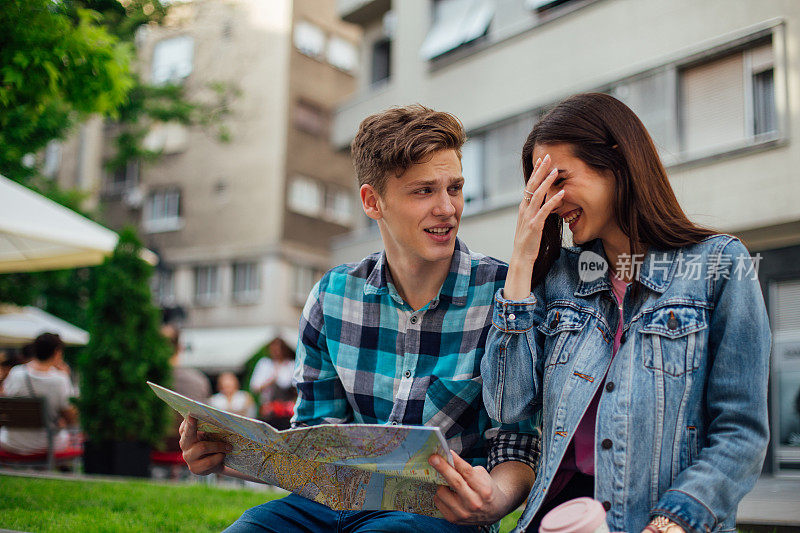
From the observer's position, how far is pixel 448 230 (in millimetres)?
2904

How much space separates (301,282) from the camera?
1123 inches

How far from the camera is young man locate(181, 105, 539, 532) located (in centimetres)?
266

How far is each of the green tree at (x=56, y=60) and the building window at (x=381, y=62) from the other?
15496mm

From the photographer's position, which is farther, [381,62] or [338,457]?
[381,62]

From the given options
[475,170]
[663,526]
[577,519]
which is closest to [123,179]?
[475,170]

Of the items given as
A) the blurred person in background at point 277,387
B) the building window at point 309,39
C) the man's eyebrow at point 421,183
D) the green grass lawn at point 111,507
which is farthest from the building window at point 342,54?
the man's eyebrow at point 421,183

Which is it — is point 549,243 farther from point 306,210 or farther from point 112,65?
point 306,210

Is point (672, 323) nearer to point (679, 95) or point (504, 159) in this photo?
point (679, 95)

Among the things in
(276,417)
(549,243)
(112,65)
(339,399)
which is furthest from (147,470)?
(549,243)

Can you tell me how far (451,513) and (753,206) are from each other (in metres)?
11.5

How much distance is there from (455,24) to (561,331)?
643 inches

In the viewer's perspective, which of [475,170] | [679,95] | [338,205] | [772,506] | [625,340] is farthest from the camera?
[338,205]

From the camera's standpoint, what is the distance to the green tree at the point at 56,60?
5.46m

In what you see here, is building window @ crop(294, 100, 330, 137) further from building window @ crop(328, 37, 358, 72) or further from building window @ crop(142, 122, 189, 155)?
building window @ crop(142, 122, 189, 155)
